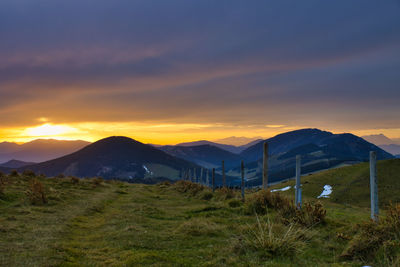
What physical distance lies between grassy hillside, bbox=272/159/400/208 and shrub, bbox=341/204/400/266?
49.8 m

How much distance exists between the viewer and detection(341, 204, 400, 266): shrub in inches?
329

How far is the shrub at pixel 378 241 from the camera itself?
8.37 metres

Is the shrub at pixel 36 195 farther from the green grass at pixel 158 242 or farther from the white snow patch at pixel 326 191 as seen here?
the white snow patch at pixel 326 191

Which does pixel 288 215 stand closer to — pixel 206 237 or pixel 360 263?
pixel 206 237

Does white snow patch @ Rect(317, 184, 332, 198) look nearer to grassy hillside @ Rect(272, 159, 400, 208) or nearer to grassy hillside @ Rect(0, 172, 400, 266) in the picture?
grassy hillside @ Rect(272, 159, 400, 208)

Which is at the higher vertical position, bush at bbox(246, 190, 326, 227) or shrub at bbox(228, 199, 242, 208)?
bush at bbox(246, 190, 326, 227)

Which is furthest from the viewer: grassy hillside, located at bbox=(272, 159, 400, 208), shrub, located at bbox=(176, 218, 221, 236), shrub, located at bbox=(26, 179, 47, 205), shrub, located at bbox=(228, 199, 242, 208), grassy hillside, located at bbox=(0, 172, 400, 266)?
grassy hillside, located at bbox=(272, 159, 400, 208)

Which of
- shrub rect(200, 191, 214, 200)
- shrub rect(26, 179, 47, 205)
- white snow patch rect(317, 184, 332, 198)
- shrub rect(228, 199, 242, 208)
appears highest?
shrub rect(26, 179, 47, 205)

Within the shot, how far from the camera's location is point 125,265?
8094mm

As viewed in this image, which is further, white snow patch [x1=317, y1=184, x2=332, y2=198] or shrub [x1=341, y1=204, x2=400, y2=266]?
white snow patch [x1=317, y1=184, x2=332, y2=198]

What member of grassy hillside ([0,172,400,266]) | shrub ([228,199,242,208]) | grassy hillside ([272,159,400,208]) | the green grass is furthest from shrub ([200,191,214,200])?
grassy hillside ([272,159,400,208])

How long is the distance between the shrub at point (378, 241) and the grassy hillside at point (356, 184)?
4981cm

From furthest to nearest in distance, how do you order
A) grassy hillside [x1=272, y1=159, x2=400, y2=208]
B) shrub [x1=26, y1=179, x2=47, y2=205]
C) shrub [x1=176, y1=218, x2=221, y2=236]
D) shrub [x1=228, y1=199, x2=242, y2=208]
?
grassy hillside [x1=272, y1=159, x2=400, y2=208] → shrub [x1=228, y1=199, x2=242, y2=208] → shrub [x1=26, y1=179, x2=47, y2=205] → shrub [x1=176, y1=218, x2=221, y2=236]

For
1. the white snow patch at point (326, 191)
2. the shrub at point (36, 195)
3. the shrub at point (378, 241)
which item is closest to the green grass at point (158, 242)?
the shrub at point (378, 241)
